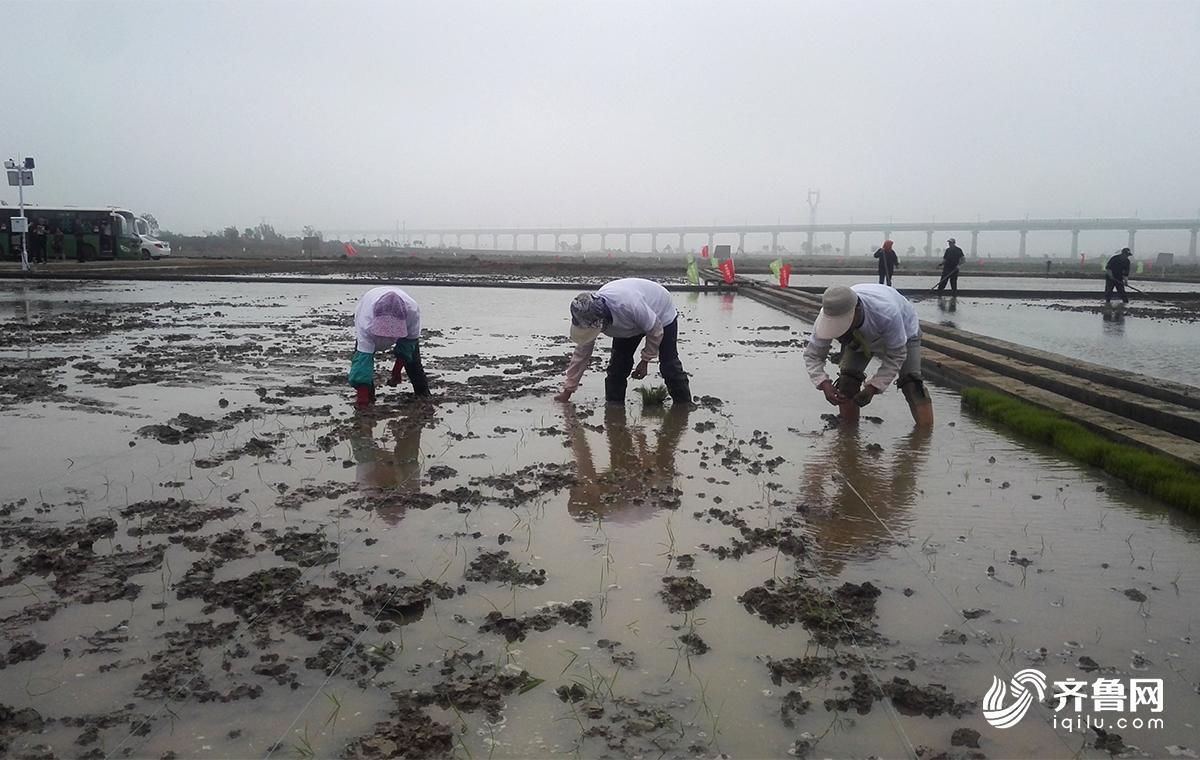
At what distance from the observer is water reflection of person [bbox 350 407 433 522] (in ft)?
15.9

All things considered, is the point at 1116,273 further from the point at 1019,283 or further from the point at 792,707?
the point at 792,707

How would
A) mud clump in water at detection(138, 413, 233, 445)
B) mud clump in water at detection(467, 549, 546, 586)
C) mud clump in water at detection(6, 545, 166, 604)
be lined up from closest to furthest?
mud clump in water at detection(6, 545, 166, 604) → mud clump in water at detection(467, 549, 546, 586) → mud clump in water at detection(138, 413, 233, 445)

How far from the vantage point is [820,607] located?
3275mm

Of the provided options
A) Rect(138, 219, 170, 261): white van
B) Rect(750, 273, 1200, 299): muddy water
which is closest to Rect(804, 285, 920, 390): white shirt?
Rect(750, 273, 1200, 299): muddy water

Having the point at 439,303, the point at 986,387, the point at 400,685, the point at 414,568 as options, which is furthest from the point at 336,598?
the point at 439,303

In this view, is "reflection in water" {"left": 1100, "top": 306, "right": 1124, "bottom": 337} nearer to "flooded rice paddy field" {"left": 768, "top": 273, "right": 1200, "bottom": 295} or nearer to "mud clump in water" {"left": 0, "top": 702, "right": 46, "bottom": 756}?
"flooded rice paddy field" {"left": 768, "top": 273, "right": 1200, "bottom": 295}

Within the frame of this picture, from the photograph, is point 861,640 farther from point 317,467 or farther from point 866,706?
point 317,467

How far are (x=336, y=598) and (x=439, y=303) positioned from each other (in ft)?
53.1

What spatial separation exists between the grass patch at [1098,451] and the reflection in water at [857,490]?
788mm

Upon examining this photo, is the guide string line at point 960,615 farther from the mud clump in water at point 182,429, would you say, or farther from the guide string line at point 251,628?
the mud clump in water at point 182,429

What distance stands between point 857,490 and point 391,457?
114 inches

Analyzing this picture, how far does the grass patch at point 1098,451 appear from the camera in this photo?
4.72 meters

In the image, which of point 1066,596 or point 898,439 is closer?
point 1066,596

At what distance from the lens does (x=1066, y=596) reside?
3428 millimetres
